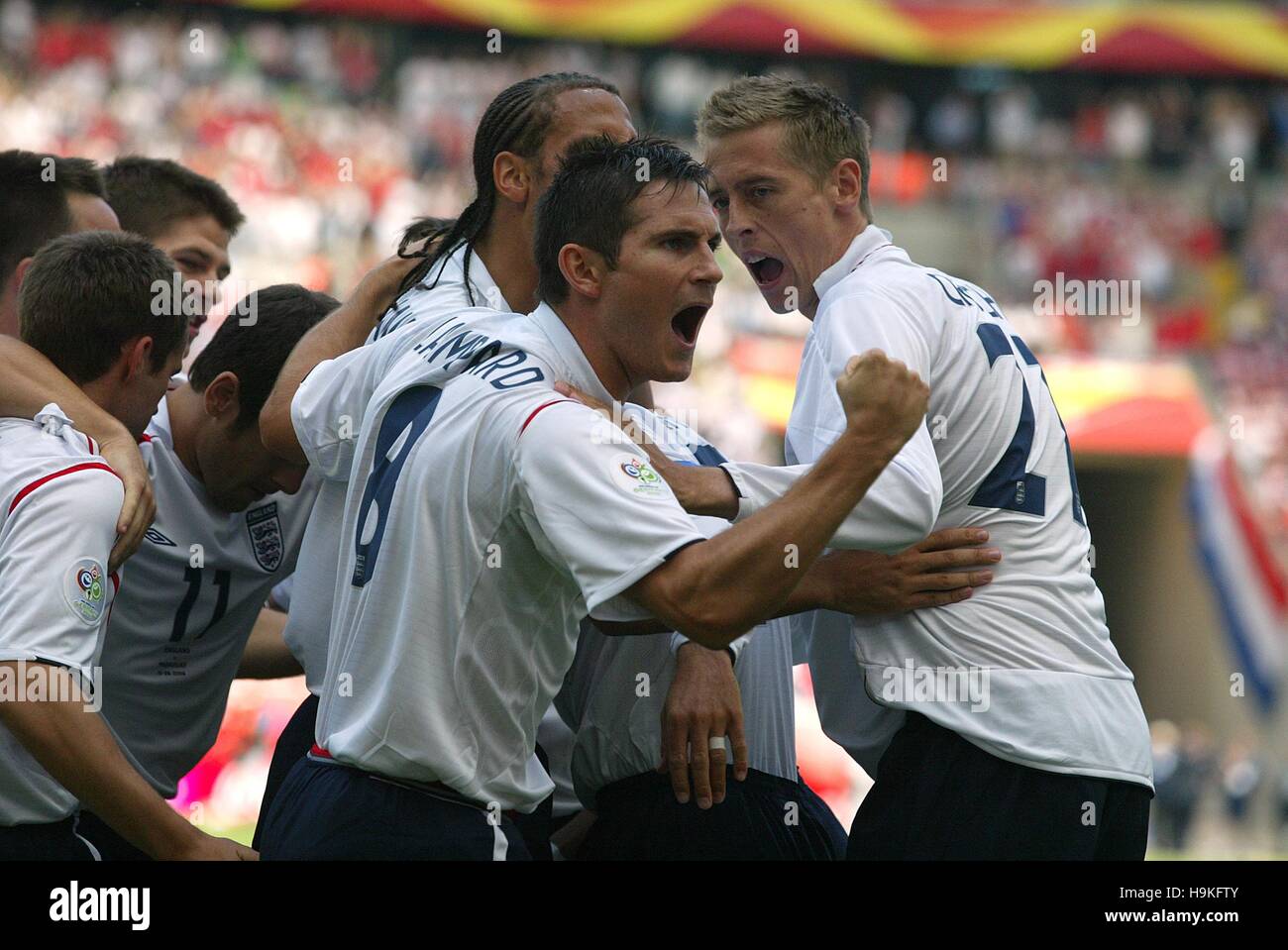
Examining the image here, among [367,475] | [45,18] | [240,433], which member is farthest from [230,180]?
[367,475]

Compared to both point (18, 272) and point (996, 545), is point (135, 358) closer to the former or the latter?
point (18, 272)

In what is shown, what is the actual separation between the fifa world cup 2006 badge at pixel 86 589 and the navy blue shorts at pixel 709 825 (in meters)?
1.22

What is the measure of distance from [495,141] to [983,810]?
6.82 ft

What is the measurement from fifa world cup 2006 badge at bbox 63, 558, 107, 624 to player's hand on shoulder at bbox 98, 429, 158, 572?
0.42ft

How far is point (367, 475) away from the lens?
3.04m

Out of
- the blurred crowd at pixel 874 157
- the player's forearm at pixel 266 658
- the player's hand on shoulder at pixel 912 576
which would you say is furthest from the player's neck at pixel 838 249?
the blurred crowd at pixel 874 157

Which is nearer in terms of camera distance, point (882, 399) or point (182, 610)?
point (882, 399)

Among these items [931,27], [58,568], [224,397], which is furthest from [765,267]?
[931,27]

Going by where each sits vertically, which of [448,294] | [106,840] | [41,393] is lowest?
[106,840]

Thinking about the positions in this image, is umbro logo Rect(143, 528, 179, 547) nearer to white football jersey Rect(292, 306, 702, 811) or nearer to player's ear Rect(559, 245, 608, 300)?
white football jersey Rect(292, 306, 702, 811)

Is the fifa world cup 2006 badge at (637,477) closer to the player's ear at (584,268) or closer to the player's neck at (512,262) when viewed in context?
the player's ear at (584,268)

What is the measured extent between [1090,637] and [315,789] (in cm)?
169

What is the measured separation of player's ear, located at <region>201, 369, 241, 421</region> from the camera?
4.08 meters

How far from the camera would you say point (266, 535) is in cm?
424
